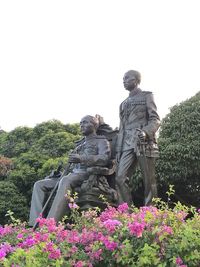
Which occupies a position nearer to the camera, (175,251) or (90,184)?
(175,251)

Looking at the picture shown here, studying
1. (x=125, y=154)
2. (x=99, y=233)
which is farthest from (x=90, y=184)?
(x=99, y=233)

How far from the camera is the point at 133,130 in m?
9.00

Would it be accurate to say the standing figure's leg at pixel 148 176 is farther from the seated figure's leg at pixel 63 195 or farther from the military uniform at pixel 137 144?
the seated figure's leg at pixel 63 195

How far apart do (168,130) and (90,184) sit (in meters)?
15.3

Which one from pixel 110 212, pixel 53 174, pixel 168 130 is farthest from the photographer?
pixel 168 130

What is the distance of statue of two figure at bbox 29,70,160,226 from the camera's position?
28.5 feet

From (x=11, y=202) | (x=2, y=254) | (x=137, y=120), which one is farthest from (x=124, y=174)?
(x=11, y=202)

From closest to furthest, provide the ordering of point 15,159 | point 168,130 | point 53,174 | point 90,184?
point 90,184, point 53,174, point 168,130, point 15,159

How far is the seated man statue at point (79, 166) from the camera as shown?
846 centimetres

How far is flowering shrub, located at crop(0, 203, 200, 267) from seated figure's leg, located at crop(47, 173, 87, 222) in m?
2.51

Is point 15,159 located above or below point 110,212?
above

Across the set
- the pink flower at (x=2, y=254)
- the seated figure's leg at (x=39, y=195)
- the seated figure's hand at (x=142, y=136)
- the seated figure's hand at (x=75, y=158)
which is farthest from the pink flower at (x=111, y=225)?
the seated figure's leg at (x=39, y=195)

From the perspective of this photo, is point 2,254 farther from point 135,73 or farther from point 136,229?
point 135,73

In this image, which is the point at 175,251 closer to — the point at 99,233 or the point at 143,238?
the point at 143,238
